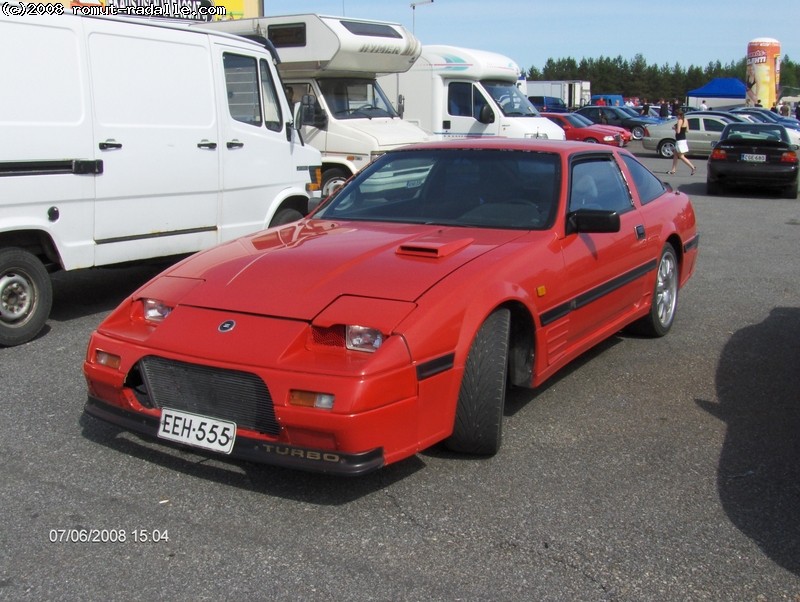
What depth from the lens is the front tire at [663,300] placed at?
602 cm

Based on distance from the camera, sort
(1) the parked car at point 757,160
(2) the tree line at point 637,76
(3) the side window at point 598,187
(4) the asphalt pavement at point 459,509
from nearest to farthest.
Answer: (4) the asphalt pavement at point 459,509 < (3) the side window at point 598,187 < (1) the parked car at point 757,160 < (2) the tree line at point 637,76

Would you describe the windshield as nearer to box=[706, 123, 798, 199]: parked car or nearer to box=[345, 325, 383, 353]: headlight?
box=[345, 325, 383, 353]: headlight

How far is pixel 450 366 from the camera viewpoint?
364cm

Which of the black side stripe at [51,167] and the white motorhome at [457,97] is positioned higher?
the white motorhome at [457,97]

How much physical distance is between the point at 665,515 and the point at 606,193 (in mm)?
2530

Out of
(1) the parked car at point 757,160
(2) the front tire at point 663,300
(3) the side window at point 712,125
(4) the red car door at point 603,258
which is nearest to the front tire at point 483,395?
(4) the red car door at point 603,258

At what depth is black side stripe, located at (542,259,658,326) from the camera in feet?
14.6

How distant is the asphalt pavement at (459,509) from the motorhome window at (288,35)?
730 cm

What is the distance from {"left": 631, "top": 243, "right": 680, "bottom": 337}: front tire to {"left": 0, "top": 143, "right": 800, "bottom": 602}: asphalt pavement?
72cm

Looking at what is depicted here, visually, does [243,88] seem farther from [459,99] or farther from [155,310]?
[459,99]

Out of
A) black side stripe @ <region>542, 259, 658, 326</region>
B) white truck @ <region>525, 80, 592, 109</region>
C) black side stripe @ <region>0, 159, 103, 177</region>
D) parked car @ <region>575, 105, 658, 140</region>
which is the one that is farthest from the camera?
white truck @ <region>525, 80, 592, 109</region>

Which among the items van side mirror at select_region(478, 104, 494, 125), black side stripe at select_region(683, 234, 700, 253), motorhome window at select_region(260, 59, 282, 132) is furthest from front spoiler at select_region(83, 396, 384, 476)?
van side mirror at select_region(478, 104, 494, 125)

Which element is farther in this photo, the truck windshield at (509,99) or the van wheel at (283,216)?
the truck windshield at (509,99)

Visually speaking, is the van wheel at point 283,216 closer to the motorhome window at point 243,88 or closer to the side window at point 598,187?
the motorhome window at point 243,88
